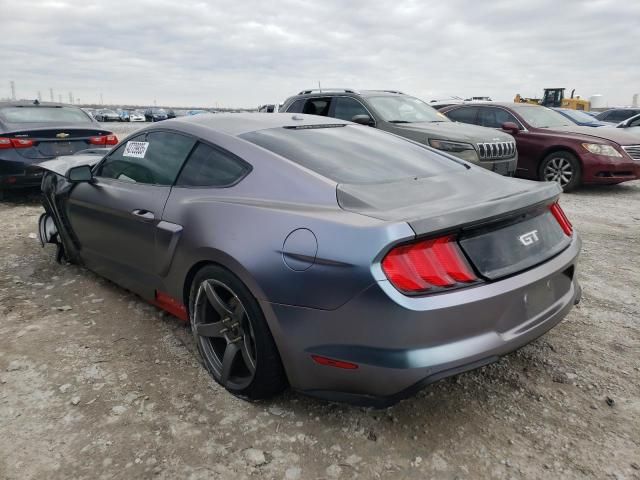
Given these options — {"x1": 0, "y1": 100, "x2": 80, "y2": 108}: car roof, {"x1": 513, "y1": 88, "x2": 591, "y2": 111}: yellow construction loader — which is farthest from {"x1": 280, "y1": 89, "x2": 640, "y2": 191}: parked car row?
{"x1": 513, "y1": 88, "x2": 591, "y2": 111}: yellow construction loader

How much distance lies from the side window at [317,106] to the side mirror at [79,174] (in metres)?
5.22

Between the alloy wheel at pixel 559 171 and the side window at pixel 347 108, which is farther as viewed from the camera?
the alloy wheel at pixel 559 171

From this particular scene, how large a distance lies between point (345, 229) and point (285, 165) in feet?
2.12

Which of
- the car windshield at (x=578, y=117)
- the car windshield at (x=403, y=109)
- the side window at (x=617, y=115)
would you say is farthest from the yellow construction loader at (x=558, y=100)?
the car windshield at (x=403, y=109)

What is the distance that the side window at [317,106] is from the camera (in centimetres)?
827

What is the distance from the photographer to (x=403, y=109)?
7969mm

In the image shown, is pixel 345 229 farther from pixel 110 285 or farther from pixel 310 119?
pixel 110 285

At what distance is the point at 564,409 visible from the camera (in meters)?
2.35

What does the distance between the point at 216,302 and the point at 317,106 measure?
6.42m

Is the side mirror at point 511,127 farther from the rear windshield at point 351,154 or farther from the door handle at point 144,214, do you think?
the door handle at point 144,214

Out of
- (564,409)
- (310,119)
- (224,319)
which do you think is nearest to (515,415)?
(564,409)

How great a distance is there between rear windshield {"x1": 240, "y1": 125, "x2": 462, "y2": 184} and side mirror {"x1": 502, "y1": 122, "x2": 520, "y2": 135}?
6.06 meters

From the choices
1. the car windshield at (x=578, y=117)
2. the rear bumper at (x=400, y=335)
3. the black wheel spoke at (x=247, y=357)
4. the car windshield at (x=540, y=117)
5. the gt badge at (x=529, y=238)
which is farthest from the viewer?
the car windshield at (x=578, y=117)

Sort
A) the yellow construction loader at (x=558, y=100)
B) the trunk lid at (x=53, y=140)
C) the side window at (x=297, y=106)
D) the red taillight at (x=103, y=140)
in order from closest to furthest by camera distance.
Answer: the trunk lid at (x=53, y=140) < the red taillight at (x=103, y=140) < the side window at (x=297, y=106) < the yellow construction loader at (x=558, y=100)
